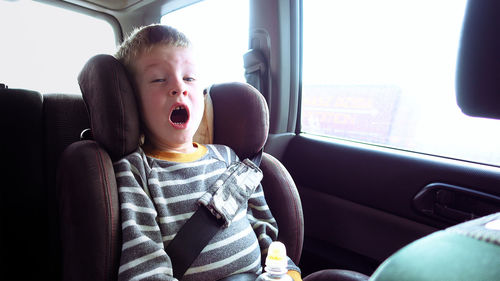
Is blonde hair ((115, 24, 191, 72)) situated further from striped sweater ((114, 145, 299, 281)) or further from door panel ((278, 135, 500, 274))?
door panel ((278, 135, 500, 274))

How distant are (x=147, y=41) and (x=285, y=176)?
2.46ft

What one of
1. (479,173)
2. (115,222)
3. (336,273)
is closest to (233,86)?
(115,222)

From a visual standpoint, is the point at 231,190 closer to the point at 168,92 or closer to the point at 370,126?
the point at 168,92

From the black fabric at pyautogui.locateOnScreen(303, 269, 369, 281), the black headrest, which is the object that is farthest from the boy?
the black headrest

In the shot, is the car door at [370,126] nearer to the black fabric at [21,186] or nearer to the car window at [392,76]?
the car window at [392,76]

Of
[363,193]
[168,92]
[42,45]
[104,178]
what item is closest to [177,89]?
[168,92]

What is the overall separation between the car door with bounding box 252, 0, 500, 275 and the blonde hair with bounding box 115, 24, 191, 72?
818mm

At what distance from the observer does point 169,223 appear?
1094 millimetres

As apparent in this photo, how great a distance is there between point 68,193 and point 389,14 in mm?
1502

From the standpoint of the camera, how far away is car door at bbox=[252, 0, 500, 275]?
1.41 metres

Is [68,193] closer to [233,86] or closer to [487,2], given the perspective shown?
[233,86]

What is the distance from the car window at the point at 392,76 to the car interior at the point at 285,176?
1.9 inches

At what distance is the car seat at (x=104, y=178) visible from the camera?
967mm

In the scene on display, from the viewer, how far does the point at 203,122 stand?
149cm
